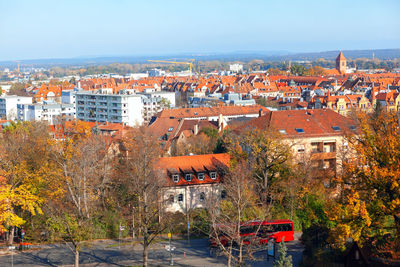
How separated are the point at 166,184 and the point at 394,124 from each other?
15100 mm

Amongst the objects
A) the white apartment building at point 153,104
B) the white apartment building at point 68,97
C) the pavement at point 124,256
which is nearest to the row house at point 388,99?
the white apartment building at point 153,104

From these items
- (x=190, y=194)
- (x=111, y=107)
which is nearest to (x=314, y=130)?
(x=190, y=194)

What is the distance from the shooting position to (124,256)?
90.4 ft

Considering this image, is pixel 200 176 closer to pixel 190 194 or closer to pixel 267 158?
pixel 190 194

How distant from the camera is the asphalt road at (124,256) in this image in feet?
86.8

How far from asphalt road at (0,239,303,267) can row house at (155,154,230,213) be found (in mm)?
4723

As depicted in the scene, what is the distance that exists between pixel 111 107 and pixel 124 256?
73132mm

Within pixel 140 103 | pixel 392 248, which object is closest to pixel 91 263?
pixel 392 248

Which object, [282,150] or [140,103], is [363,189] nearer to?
[282,150]

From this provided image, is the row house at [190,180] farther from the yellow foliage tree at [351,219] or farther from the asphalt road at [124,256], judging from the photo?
the yellow foliage tree at [351,219]

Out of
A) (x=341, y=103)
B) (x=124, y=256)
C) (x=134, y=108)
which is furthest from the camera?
(x=134, y=108)

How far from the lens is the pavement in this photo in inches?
1041

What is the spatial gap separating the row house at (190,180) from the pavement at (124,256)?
4.62m

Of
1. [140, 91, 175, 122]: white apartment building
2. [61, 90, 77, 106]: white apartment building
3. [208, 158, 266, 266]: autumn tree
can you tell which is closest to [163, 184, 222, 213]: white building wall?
[208, 158, 266, 266]: autumn tree
